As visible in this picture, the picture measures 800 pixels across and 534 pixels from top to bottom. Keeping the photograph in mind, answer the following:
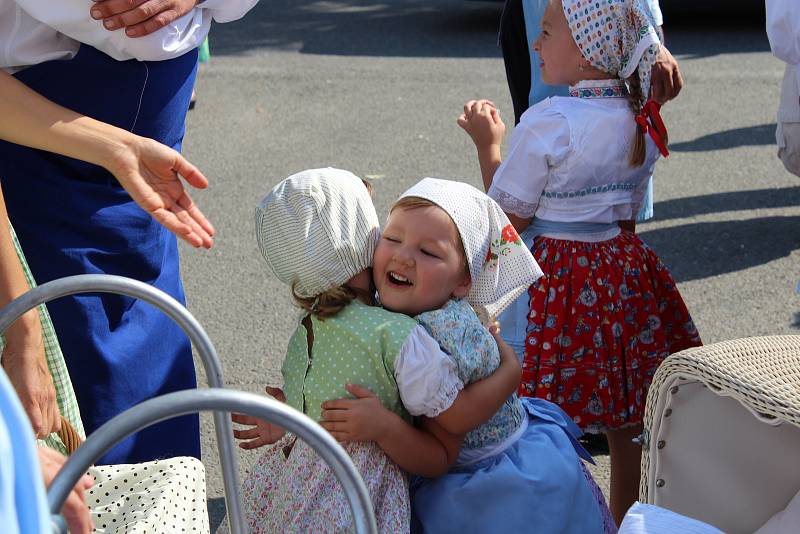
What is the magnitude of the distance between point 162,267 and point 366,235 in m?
0.63

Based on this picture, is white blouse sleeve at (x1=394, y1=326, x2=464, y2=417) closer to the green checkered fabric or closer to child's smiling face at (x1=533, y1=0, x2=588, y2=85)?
the green checkered fabric

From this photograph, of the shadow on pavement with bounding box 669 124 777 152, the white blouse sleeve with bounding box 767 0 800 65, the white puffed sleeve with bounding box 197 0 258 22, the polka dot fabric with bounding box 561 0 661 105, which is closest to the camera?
the white puffed sleeve with bounding box 197 0 258 22

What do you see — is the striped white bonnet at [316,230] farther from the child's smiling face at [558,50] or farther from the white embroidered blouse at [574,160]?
the child's smiling face at [558,50]

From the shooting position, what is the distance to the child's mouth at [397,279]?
2127 millimetres

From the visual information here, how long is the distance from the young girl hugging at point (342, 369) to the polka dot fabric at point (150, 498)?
0.26m

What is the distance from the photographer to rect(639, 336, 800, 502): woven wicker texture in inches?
70.1

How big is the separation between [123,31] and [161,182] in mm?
422

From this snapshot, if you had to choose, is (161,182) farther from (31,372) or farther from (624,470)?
(624,470)

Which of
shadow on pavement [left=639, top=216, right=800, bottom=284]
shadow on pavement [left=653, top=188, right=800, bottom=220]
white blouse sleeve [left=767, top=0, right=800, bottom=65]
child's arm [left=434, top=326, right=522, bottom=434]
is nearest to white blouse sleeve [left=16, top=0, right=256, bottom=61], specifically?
child's arm [left=434, top=326, right=522, bottom=434]

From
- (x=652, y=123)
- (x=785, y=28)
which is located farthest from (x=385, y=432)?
(x=785, y=28)

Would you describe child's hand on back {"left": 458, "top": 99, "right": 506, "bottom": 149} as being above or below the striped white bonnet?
below

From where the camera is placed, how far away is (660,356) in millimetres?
2752

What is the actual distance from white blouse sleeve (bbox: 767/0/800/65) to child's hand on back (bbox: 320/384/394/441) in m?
2.09

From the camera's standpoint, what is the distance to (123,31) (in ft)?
7.02
